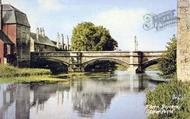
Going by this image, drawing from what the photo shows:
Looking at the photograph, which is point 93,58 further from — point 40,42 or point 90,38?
point 40,42

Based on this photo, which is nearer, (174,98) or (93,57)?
(174,98)

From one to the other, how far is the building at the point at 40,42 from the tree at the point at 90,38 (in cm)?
1044

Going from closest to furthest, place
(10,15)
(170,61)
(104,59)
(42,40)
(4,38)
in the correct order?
(170,61) < (4,38) < (10,15) < (104,59) < (42,40)

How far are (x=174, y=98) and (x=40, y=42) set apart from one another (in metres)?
87.7

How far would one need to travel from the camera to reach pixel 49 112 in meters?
26.0

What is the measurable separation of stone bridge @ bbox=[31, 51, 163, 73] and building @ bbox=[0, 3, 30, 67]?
5.18 metres

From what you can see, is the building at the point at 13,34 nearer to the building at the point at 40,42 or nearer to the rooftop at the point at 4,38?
the rooftop at the point at 4,38

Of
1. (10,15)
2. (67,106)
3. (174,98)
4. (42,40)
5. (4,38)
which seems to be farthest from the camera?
(42,40)

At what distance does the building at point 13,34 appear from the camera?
7612 centimetres

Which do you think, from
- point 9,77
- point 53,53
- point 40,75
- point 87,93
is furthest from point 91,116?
point 53,53

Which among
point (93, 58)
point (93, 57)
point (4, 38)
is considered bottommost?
point (93, 58)

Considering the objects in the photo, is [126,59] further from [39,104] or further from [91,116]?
[91,116]

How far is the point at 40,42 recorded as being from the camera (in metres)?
107

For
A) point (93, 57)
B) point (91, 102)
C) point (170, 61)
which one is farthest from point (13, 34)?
point (91, 102)
